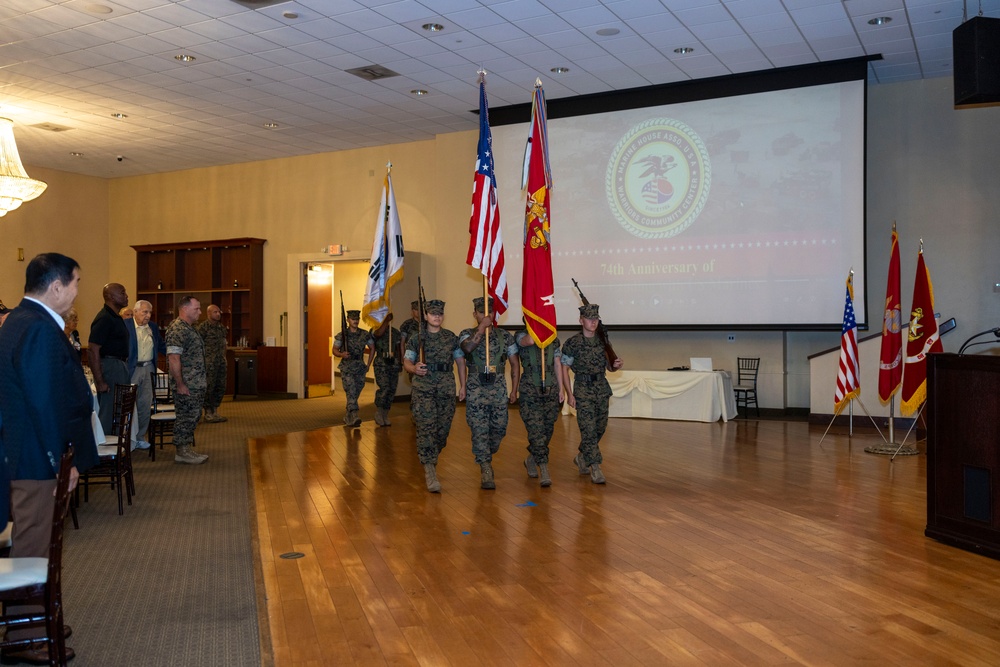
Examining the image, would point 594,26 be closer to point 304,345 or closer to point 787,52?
point 787,52

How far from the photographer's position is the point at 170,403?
10.1 m

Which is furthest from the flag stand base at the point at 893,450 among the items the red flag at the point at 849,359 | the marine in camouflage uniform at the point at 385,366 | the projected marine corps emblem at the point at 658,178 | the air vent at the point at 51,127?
the air vent at the point at 51,127

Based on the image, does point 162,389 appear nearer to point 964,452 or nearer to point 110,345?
point 110,345

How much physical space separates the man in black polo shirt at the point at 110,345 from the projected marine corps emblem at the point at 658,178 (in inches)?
274

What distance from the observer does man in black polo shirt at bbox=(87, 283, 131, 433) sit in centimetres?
748

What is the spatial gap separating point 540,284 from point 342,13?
3.94 meters

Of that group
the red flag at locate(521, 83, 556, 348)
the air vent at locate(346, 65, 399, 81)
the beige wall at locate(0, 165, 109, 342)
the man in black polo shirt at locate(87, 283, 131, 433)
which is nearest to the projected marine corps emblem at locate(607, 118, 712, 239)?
the air vent at locate(346, 65, 399, 81)

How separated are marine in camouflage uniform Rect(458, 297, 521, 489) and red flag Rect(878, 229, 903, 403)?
4.74 m

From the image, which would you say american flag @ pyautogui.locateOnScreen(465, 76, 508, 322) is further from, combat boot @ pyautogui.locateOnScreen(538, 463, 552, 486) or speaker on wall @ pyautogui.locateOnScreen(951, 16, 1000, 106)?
speaker on wall @ pyautogui.locateOnScreen(951, 16, 1000, 106)

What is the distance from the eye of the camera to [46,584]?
117 inches

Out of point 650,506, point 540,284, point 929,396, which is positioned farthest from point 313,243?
point 929,396

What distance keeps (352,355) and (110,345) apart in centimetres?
373

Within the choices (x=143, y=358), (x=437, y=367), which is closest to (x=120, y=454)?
(x=437, y=367)

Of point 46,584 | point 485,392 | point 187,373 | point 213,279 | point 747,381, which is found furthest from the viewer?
point 213,279
